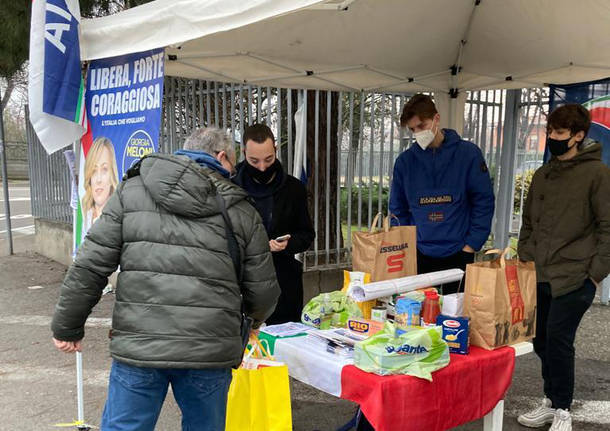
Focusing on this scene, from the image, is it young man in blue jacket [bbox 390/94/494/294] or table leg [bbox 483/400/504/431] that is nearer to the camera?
table leg [bbox 483/400/504/431]

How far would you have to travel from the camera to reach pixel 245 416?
88.2 inches

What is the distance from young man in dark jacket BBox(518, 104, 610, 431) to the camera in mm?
2859

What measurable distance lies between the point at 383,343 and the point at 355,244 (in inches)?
36.2

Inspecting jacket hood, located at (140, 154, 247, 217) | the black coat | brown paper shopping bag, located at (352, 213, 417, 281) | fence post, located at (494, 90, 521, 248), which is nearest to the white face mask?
brown paper shopping bag, located at (352, 213, 417, 281)

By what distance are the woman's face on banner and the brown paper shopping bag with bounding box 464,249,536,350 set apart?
210 centimetres

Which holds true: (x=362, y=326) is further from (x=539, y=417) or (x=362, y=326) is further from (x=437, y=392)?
(x=539, y=417)

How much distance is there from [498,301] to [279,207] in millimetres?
1343

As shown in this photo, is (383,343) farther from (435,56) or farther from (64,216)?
(64,216)

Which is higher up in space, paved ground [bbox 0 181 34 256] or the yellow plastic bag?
the yellow plastic bag

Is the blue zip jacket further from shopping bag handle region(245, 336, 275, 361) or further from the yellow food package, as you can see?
shopping bag handle region(245, 336, 275, 361)

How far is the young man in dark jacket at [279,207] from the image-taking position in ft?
9.90

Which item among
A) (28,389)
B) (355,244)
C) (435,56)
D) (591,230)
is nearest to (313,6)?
(355,244)

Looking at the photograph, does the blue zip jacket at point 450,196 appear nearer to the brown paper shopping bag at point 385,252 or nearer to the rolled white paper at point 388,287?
the brown paper shopping bag at point 385,252

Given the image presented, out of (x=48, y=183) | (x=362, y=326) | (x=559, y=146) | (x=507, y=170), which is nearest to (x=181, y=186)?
(x=362, y=326)
